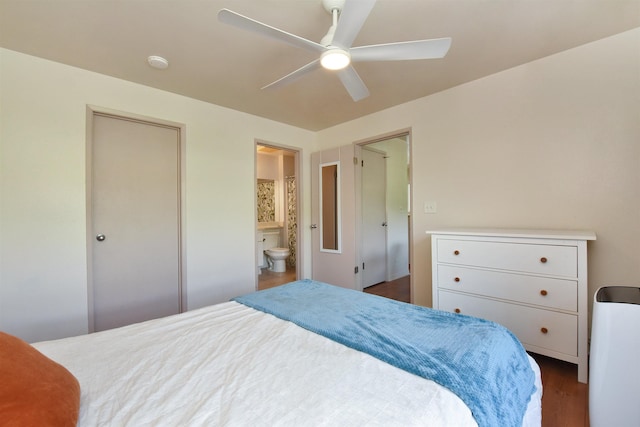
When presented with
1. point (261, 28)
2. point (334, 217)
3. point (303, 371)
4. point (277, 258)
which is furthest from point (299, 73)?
point (277, 258)

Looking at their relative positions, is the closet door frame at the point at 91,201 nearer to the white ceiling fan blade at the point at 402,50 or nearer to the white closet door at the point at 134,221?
the white closet door at the point at 134,221

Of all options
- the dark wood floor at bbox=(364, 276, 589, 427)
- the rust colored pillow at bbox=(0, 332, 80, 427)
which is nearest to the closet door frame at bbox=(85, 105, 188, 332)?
the rust colored pillow at bbox=(0, 332, 80, 427)

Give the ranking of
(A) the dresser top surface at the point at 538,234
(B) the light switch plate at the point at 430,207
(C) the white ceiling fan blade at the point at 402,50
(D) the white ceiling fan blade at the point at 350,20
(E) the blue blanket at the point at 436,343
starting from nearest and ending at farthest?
(E) the blue blanket at the point at 436,343, (D) the white ceiling fan blade at the point at 350,20, (C) the white ceiling fan blade at the point at 402,50, (A) the dresser top surface at the point at 538,234, (B) the light switch plate at the point at 430,207

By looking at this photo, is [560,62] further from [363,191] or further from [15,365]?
[15,365]

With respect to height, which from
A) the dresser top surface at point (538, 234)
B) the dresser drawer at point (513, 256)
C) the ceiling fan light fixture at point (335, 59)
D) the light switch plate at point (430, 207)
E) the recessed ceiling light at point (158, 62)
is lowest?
the dresser drawer at point (513, 256)

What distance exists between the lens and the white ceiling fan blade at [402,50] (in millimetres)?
1445

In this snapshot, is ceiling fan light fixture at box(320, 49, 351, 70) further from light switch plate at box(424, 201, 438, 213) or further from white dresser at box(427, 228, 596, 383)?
light switch plate at box(424, 201, 438, 213)

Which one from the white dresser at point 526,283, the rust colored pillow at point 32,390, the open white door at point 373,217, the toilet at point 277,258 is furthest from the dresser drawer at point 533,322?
the toilet at point 277,258

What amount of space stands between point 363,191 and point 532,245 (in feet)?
7.52

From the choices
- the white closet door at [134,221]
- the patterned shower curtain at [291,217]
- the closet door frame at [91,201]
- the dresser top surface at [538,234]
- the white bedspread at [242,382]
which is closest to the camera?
the white bedspread at [242,382]

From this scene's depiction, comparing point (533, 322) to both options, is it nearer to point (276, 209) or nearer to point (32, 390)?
point (32, 390)

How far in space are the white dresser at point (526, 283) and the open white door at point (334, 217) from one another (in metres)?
1.42

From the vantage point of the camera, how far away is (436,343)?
42.4 inches

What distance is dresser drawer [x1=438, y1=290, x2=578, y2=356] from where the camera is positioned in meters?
1.79
